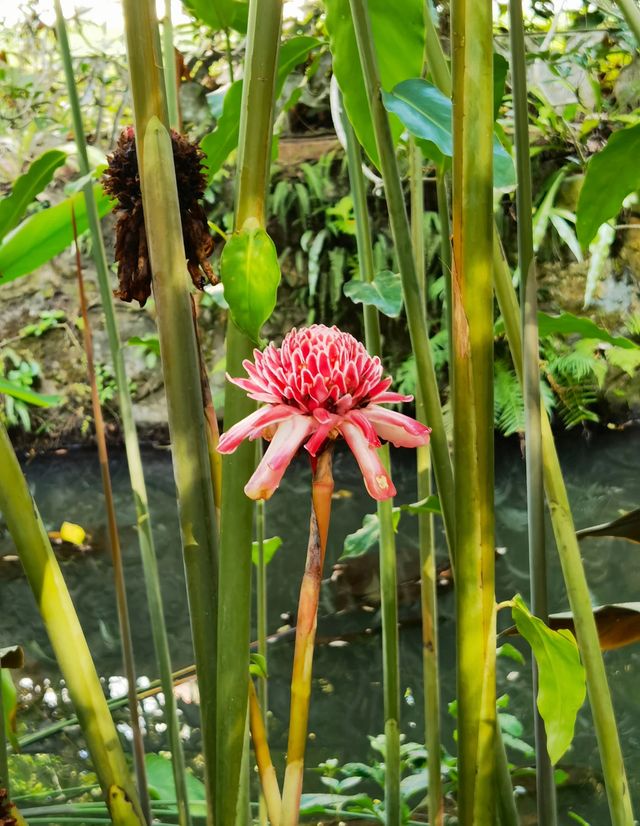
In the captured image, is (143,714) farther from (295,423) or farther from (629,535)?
(295,423)

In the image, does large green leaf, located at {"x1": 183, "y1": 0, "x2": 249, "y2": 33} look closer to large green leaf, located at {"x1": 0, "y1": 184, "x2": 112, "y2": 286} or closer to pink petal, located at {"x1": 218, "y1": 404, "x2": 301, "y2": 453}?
large green leaf, located at {"x1": 0, "y1": 184, "x2": 112, "y2": 286}

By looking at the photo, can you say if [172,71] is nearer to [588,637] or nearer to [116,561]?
[116,561]

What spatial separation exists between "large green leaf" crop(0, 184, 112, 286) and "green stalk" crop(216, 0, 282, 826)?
0.74 ft

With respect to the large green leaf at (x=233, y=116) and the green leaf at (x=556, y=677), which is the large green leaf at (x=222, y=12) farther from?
the green leaf at (x=556, y=677)

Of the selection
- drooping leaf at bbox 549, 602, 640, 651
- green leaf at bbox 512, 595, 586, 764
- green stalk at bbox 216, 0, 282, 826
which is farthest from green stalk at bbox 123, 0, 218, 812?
drooping leaf at bbox 549, 602, 640, 651

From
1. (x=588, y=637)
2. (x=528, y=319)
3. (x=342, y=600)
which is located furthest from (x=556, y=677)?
(x=342, y=600)

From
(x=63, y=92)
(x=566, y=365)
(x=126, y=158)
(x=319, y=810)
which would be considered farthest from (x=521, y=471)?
(x=63, y=92)

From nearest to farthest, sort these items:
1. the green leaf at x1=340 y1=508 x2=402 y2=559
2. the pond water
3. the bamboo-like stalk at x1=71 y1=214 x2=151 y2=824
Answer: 1. the bamboo-like stalk at x1=71 y1=214 x2=151 y2=824
2. the green leaf at x1=340 y1=508 x2=402 y2=559
3. the pond water

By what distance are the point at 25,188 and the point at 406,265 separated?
0.88ft

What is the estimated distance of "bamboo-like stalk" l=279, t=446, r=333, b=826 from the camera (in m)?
0.25

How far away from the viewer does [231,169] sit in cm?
349

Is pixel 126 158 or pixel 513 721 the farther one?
pixel 513 721

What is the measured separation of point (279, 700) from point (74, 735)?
0.39 metres

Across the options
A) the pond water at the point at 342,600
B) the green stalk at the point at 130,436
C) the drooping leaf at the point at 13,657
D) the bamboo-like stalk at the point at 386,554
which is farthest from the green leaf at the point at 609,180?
the pond water at the point at 342,600
